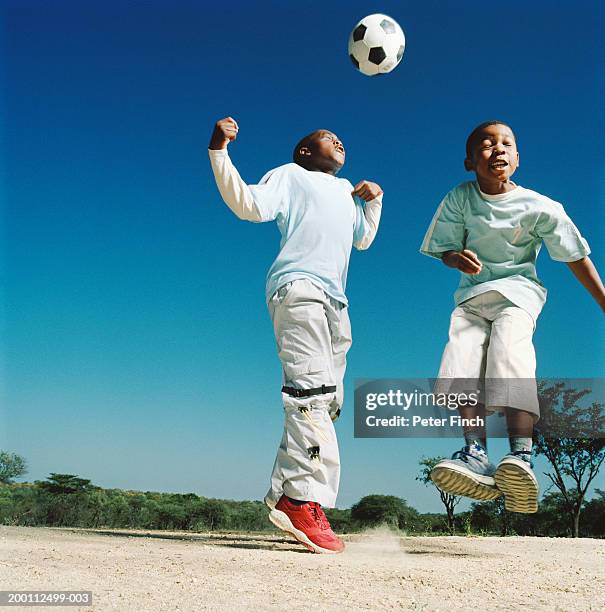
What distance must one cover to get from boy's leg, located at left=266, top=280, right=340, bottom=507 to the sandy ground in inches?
17.6

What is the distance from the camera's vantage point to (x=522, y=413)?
457 cm

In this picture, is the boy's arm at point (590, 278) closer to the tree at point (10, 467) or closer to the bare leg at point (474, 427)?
the bare leg at point (474, 427)

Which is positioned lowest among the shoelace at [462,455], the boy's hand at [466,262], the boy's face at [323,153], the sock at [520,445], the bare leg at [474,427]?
the shoelace at [462,455]

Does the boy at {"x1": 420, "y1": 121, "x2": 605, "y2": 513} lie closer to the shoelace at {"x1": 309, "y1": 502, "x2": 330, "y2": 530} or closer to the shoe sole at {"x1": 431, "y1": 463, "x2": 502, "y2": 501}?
the shoe sole at {"x1": 431, "y1": 463, "x2": 502, "y2": 501}

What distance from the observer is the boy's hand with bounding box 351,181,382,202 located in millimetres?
5910

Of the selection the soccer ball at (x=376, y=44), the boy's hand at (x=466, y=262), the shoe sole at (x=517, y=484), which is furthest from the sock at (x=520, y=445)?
the soccer ball at (x=376, y=44)

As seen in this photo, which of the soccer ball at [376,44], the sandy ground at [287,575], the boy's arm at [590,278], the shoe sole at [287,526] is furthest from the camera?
the soccer ball at [376,44]

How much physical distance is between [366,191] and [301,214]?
675 mm

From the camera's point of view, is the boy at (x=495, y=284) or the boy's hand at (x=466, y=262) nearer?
the boy at (x=495, y=284)

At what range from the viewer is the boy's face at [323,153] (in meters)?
5.91

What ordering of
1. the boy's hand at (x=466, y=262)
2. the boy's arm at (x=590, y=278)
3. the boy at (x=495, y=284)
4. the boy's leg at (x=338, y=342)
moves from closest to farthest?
the boy at (x=495, y=284) → the boy's hand at (x=466, y=262) → the boy's arm at (x=590, y=278) → the boy's leg at (x=338, y=342)

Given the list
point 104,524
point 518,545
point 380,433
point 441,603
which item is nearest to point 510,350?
point 380,433

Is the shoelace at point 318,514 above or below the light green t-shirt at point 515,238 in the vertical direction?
below

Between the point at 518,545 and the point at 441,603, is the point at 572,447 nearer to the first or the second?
the point at 518,545
